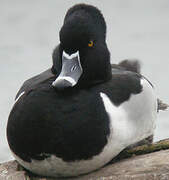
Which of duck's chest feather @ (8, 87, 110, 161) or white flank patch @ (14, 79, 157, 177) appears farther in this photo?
white flank patch @ (14, 79, 157, 177)

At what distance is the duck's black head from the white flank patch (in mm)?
169

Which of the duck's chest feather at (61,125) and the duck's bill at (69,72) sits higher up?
the duck's bill at (69,72)

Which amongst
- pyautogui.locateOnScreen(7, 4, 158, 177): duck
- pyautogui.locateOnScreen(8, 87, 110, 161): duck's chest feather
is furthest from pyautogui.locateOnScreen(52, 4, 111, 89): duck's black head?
pyautogui.locateOnScreen(8, 87, 110, 161): duck's chest feather

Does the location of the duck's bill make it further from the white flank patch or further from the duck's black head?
the white flank patch

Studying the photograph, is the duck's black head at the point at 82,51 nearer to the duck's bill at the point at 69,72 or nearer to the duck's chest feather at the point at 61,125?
the duck's bill at the point at 69,72

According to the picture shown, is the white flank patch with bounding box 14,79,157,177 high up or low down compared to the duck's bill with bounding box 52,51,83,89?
down

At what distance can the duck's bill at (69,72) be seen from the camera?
2.48 metres

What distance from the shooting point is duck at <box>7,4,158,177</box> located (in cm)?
247

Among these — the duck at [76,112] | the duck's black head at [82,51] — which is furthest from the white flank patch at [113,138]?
the duck's black head at [82,51]

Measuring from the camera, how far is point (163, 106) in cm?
387

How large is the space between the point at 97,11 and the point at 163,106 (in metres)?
1.47

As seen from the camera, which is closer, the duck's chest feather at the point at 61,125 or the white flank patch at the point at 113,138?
the duck's chest feather at the point at 61,125

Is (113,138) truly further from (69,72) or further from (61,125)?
(69,72)

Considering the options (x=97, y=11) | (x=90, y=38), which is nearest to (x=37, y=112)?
(x=90, y=38)
